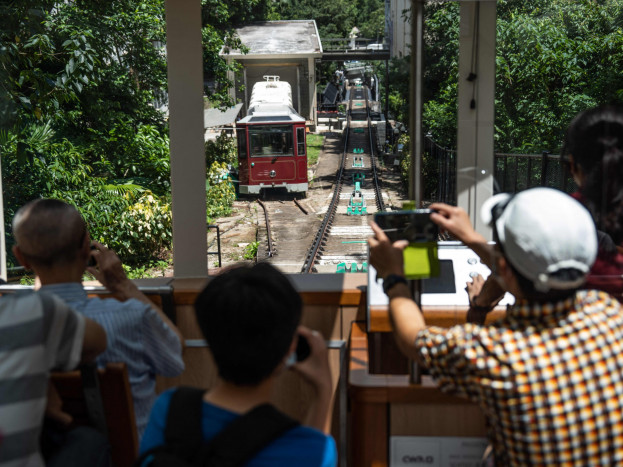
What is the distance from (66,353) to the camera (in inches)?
74.5

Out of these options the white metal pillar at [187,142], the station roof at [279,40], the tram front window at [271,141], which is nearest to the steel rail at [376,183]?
the tram front window at [271,141]

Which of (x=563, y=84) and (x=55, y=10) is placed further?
(x=55, y=10)

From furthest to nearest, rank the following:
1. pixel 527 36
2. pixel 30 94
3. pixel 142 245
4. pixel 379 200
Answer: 1. pixel 379 200
2. pixel 142 245
3. pixel 30 94
4. pixel 527 36

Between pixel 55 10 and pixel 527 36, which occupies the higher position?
pixel 55 10

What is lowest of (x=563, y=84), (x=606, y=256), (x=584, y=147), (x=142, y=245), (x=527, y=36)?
(x=142, y=245)

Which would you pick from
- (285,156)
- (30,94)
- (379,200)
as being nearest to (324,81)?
(285,156)

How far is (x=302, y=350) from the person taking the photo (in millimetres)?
1831

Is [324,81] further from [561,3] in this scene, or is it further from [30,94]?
[561,3]

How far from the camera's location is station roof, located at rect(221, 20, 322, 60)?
25.2 meters

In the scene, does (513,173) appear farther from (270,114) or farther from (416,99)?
(270,114)

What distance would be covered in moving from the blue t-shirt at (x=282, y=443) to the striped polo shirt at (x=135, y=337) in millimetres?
613

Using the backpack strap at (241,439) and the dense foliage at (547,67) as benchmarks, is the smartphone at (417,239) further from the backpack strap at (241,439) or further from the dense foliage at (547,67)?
the dense foliage at (547,67)

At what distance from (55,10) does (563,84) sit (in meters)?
11.2

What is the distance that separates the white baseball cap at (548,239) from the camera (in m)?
1.65
